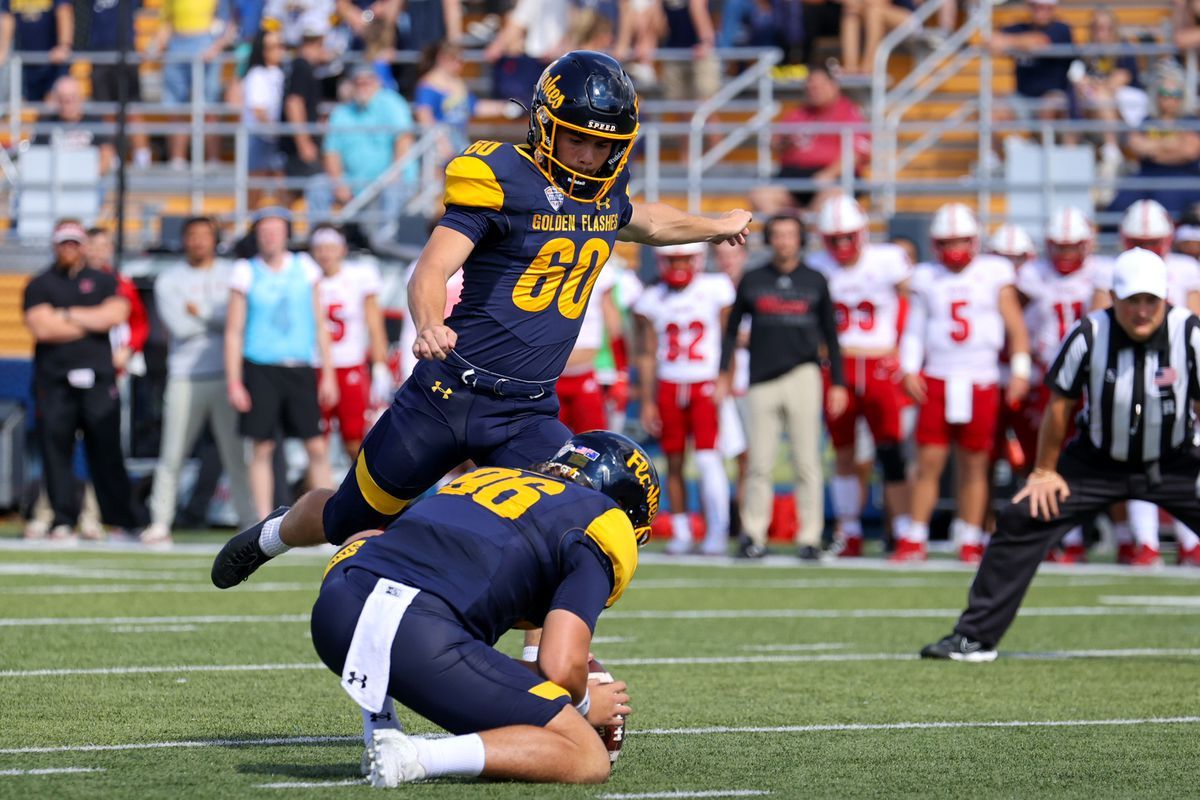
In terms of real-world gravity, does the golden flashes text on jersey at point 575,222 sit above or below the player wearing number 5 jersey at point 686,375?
above

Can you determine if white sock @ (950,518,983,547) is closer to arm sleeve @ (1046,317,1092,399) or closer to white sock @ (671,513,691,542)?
white sock @ (671,513,691,542)

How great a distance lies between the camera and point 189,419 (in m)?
13.7

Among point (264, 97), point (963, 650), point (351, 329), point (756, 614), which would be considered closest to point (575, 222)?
point (963, 650)

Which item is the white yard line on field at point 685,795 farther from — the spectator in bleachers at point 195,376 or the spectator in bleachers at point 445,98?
the spectator in bleachers at point 445,98

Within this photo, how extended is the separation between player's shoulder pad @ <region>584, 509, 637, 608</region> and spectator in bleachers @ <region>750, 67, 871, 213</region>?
11481 mm

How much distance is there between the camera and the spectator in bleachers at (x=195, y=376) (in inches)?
538

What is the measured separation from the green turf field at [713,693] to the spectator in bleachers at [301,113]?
7114 millimetres

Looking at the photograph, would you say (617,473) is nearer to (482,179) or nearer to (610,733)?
(610,733)

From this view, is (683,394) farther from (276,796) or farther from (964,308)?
(276,796)

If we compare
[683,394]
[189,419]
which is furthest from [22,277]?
[683,394]

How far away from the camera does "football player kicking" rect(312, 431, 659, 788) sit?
5.10 metres

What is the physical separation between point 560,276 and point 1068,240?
24.8 feet

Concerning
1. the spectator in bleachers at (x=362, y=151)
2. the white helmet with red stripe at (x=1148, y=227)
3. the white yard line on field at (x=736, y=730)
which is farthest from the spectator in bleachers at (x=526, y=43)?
the white yard line on field at (x=736, y=730)

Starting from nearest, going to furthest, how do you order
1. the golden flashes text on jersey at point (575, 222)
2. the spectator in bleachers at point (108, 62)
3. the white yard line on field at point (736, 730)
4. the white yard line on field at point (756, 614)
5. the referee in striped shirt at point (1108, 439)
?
the white yard line on field at point (736, 730) → the golden flashes text on jersey at point (575, 222) → the referee in striped shirt at point (1108, 439) → the white yard line on field at point (756, 614) → the spectator in bleachers at point (108, 62)
